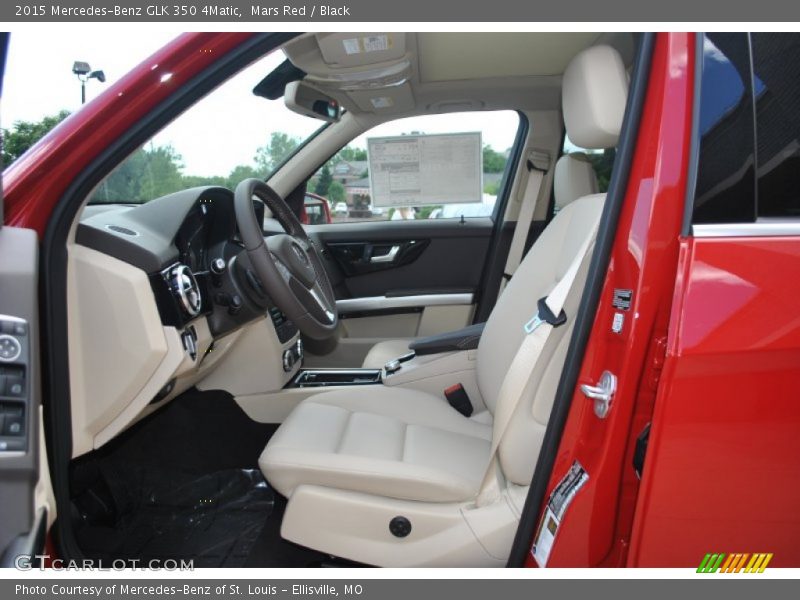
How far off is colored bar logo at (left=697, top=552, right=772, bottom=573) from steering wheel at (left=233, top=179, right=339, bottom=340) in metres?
1.01

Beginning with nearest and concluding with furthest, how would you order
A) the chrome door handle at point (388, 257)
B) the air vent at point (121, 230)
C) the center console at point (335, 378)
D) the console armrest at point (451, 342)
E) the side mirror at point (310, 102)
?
the air vent at point (121, 230) < the console armrest at point (451, 342) < the center console at point (335, 378) < the side mirror at point (310, 102) < the chrome door handle at point (388, 257)

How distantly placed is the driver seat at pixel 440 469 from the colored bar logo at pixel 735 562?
0.36 metres

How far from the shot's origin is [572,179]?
6.61 feet

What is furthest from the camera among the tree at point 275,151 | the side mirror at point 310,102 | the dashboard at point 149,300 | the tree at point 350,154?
the tree at point 350,154

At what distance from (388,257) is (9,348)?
2.12 meters

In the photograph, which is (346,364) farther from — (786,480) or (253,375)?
(786,480)

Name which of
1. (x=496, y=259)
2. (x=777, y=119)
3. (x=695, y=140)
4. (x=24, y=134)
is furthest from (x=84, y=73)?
(x=496, y=259)

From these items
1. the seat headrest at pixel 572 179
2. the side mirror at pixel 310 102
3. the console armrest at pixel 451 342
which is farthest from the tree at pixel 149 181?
the seat headrest at pixel 572 179

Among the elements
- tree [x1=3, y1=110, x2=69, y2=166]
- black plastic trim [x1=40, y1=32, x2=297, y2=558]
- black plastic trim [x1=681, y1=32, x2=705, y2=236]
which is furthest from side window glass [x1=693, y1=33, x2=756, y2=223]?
tree [x1=3, y1=110, x2=69, y2=166]

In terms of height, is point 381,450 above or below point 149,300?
below

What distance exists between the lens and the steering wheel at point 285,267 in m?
1.35

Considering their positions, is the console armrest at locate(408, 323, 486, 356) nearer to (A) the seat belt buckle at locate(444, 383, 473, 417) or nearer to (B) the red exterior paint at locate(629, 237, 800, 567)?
(A) the seat belt buckle at locate(444, 383, 473, 417)

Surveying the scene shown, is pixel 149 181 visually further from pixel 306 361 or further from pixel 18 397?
pixel 306 361

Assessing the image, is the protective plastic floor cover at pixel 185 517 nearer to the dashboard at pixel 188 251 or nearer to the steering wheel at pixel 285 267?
the dashboard at pixel 188 251
